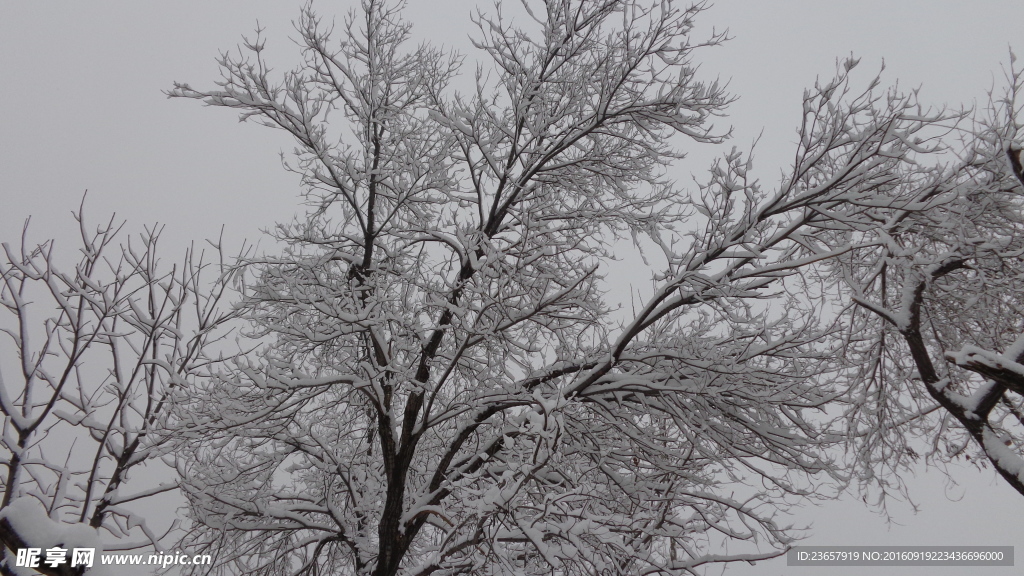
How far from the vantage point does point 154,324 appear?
5.23m

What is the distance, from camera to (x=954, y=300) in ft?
20.8

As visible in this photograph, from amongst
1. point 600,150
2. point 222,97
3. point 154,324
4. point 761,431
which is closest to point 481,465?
point 761,431

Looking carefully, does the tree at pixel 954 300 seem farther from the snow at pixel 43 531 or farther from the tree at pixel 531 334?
Answer: the snow at pixel 43 531

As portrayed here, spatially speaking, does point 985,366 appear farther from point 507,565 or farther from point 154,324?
point 154,324

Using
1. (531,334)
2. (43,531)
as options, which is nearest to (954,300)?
(531,334)

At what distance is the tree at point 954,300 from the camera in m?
4.54

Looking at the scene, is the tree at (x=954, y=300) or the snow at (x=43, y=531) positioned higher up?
the tree at (x=954, y=300)

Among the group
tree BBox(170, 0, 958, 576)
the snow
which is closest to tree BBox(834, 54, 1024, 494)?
tree BBox(170, 0, 958, 576)

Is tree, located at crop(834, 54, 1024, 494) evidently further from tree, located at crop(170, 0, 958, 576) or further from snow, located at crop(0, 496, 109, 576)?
snow, located at crop(0, 496, 109, 576)

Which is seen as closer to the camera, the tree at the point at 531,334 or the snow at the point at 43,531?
the snow at the point at 43,531

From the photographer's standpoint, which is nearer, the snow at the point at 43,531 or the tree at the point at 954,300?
the snow at the point at 43,531

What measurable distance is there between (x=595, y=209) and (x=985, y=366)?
3987 mm

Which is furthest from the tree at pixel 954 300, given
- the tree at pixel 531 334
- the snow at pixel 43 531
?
the snow at pixel 43 531

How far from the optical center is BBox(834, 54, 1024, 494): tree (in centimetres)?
454
